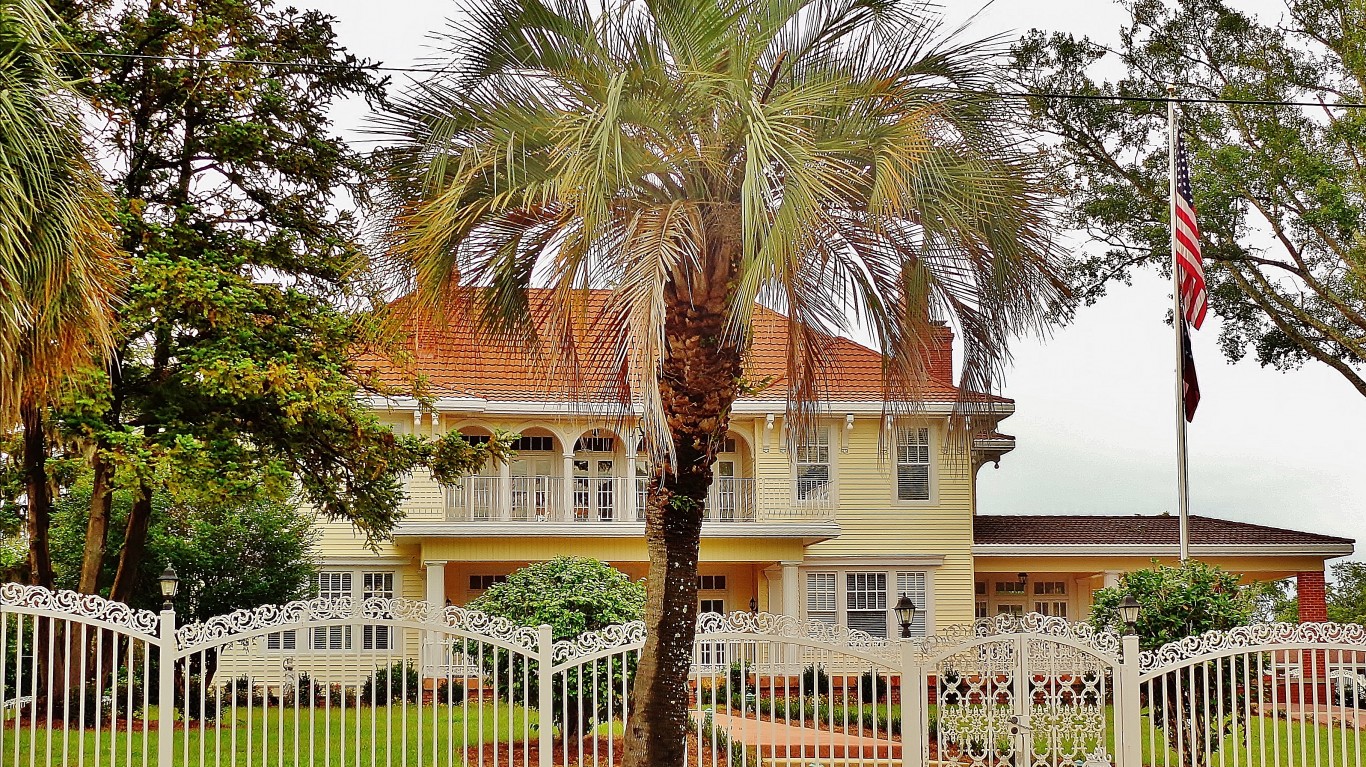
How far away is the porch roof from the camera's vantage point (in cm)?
2728

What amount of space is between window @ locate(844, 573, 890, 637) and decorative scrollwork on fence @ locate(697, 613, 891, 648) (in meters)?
15.0

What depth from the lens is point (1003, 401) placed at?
26.2m

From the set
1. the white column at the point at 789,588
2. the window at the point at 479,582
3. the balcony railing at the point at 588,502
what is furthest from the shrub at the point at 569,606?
the window at the point at 479,582

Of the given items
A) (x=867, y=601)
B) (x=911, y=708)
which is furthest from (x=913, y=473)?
(x=911, y=708)

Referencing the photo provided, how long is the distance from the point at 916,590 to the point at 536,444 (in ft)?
26.6

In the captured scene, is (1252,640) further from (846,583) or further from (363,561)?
(363,561)

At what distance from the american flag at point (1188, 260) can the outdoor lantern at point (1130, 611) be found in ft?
19.3

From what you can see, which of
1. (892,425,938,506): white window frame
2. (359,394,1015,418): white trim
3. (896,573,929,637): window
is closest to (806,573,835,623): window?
(896,573,929,637): window

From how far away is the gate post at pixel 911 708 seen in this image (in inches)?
475

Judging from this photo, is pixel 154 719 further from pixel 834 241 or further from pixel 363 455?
pixel 834 241

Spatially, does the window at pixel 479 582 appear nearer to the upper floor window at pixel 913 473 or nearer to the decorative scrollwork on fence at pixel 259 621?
the upper floor window at pixel 913 473

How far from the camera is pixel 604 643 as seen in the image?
12039mm

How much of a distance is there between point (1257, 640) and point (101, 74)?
13.4m

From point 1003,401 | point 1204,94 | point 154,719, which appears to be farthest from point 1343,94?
point 154,719
